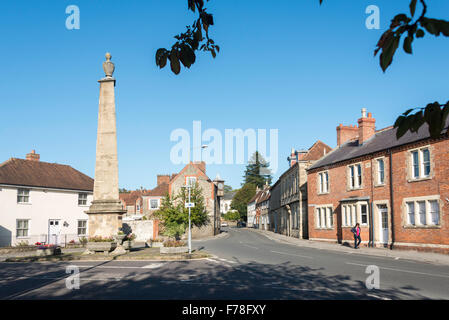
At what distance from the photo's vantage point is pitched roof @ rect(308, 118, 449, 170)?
88.9 ft

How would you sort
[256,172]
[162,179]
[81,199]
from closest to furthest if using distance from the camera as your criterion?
[81,199], [162,179], [256,172]

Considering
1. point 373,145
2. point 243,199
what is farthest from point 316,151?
point 243,199

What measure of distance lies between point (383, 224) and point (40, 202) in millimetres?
31982

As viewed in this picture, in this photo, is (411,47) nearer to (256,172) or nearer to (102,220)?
(102,220)

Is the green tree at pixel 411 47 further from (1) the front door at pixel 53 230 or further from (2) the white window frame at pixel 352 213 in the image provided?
(1) the front door at pixel 53 230

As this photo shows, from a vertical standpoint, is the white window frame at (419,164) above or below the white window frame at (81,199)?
above

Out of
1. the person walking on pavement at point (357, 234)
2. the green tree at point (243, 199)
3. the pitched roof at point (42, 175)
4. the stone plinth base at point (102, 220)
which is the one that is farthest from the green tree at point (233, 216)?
the stone plinth base at point (102, 220)

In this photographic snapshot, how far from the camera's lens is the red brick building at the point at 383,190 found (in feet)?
81.3

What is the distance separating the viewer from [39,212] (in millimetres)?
39219

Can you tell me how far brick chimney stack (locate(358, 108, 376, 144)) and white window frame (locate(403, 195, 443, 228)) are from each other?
9.83 m

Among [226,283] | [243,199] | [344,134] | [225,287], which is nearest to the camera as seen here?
[225,287]

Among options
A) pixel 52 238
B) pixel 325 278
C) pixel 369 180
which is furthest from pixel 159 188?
pixel 325 278

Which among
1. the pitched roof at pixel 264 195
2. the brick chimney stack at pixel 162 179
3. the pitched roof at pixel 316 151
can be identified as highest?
the pitched roof at pixel 316 151

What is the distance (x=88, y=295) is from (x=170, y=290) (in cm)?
219
